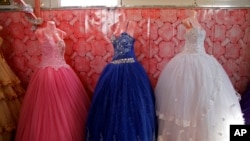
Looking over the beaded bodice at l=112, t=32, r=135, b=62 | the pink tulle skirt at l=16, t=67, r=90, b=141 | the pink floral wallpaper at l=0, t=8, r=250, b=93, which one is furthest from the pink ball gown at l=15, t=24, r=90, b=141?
the beaded bodice at l=112, t=32, r=135, b=62

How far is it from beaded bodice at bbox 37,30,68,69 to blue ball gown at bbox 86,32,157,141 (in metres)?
0.25

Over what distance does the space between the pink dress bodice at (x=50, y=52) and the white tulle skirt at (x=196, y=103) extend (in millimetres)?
520

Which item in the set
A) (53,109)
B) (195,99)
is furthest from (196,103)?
(53,109)

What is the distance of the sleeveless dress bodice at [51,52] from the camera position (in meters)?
1.26

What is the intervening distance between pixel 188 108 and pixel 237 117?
0.72 ft

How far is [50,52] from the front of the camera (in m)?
1.26

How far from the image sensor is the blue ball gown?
1087mm

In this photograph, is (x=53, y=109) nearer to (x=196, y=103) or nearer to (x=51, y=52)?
(x=51, y=52)

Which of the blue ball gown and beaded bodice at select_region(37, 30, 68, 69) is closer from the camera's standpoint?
the blue ball gown

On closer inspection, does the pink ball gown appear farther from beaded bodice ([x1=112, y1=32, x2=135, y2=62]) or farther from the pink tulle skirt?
beaded bodice ([x1=112, y1=32, x2=135, y2=62])

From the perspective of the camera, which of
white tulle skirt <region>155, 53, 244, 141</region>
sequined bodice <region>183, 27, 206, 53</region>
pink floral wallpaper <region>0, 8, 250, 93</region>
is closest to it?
white tulle skirt <region>155, 53, 244, 141</region>

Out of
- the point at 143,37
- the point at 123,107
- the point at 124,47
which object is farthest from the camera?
the point at 143,37

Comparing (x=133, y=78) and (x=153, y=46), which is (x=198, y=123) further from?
(x=153, y=46)

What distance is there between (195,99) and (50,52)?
708 millimetres
